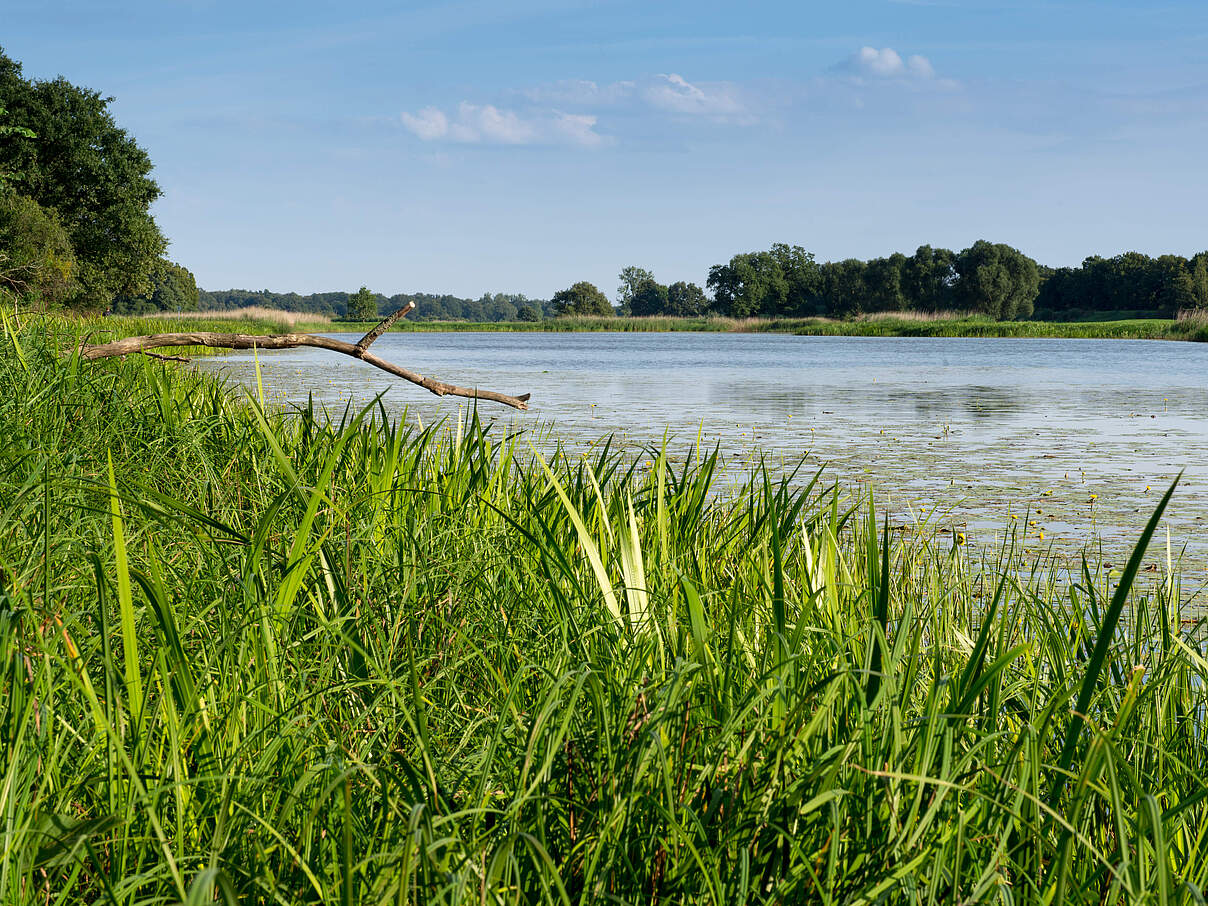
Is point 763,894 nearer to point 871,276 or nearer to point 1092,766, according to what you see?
point 1092,766

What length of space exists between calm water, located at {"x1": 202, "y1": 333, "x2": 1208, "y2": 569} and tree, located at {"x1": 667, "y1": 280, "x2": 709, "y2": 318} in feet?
220

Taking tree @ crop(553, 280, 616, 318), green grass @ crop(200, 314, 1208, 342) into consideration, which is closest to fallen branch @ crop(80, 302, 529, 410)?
green grass @ crop(200, 314, 1208, 342)

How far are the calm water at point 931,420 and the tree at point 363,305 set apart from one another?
42.8 metres

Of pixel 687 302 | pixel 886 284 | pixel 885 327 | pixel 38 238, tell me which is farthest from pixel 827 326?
pixel 38 238

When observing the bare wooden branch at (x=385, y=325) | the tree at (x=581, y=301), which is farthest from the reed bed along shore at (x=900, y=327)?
the bare wooden branch at (x=385, y=325)

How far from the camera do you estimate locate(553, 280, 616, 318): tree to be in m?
78.9

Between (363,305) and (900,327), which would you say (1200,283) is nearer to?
(900,327)

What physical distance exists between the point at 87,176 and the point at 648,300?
62848 millimetres

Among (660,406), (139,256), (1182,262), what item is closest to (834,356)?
(660,406)

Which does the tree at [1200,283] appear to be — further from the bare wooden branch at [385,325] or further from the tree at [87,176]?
the bare wooden branch at [385,325]

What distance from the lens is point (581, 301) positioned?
78938 millimetres

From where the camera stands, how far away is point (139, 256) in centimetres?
3344

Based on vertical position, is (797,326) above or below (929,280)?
below

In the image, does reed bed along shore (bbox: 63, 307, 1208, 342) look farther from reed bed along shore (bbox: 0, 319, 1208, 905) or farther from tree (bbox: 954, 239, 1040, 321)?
reed bed along shore (bbox: 0, 319, 1208, 905)
